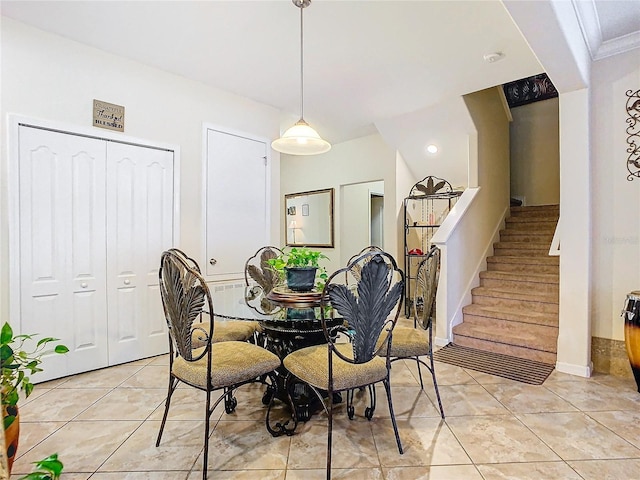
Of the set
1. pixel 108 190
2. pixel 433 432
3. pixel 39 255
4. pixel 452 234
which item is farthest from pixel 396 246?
pixel 39 255

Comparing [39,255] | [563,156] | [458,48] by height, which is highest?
[458,48]

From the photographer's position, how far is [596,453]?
1.82 metres

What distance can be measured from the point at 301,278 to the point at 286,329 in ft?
1.21

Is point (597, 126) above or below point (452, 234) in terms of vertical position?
above

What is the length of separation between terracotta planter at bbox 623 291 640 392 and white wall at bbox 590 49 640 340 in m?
0.31

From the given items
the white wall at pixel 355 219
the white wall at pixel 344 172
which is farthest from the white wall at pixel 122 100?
the white wall at pixel 355 219

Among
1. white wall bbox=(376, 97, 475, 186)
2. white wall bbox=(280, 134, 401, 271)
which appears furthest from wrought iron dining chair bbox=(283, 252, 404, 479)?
white wall bbox=(280, 134, 401, 271)

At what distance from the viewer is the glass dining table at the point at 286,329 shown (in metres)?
1.98

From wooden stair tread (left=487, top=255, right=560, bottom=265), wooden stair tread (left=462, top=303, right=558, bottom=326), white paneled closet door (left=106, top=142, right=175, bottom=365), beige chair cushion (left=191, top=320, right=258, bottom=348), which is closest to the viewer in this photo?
beige chair cushion (left=191, top=320, right=258, bottom=348)

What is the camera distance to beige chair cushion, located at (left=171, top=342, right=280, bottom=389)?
1746mm

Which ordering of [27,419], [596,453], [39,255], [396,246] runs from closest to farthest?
1. [596,453]
2. [27,419]
3. [39,255]
4. [396,246]

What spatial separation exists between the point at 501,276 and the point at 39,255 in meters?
4.60

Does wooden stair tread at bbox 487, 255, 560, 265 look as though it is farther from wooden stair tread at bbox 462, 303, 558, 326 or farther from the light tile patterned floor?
the light tile patterned floor

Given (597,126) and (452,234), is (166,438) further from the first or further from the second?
(597,126)
